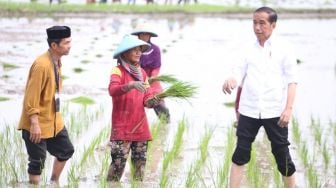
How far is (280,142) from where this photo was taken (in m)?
4.24

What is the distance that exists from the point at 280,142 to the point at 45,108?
142 centimetres

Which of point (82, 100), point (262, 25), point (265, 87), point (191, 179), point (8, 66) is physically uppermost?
point (262, 25)

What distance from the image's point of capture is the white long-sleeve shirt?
4164 millimetres

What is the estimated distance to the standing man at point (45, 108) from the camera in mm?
4281

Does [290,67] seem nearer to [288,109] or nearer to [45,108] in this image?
[288,109]

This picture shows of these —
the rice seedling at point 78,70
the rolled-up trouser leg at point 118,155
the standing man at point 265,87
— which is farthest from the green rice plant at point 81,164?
the rice seedling at point 78,70

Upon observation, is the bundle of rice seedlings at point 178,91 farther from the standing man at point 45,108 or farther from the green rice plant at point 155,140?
the green rice plant at point 155,140

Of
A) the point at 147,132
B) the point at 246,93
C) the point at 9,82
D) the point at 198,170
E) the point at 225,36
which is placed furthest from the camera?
the point at 225,36

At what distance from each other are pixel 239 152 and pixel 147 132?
655mm

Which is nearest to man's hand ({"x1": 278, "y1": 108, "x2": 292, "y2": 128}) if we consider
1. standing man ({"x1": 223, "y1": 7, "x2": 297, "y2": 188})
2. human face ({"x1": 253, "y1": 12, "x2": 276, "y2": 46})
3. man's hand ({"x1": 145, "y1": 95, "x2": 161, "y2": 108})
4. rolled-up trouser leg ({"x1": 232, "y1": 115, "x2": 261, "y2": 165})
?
standing man ({"x1": 223, "y1": 7, "x2": 297, "y2": 188})

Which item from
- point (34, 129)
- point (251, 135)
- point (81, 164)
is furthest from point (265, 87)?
point (81, 164)

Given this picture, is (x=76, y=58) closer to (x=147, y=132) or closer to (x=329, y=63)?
(x=329, y=63)

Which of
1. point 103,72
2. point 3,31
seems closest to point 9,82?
point 103,72

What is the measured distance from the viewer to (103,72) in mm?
11664
